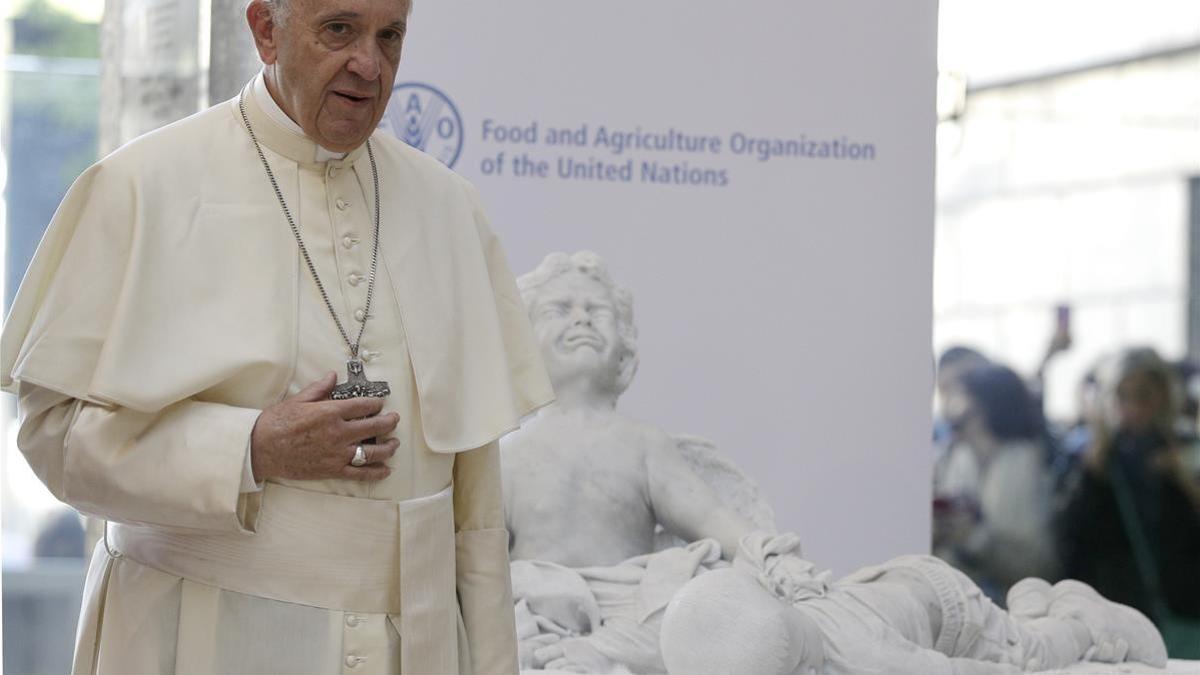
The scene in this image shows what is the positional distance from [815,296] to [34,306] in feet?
8.35

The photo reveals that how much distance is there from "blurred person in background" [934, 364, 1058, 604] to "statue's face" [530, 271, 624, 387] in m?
3.73

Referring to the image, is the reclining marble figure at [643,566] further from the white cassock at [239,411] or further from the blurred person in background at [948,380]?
the blurred person in background at [948,380]

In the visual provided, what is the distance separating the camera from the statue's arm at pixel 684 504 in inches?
152

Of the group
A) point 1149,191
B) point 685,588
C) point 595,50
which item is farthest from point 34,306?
point 1149,191

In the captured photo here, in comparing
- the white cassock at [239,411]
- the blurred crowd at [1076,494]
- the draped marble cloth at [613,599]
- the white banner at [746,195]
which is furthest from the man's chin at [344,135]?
the blurred crowd at [1076,494]

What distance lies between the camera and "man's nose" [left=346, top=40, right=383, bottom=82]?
77.1 inches

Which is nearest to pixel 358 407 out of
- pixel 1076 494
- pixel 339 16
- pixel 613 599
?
pixel 339 16

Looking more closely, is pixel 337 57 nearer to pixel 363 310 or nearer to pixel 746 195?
pixel 363 310

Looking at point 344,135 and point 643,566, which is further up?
point 344,135

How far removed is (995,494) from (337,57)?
6058 millimetres

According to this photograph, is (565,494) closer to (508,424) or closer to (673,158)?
(673,158)

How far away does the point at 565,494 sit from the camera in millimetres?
3811

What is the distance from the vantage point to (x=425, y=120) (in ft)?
13.1

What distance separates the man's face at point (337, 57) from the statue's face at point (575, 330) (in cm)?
180
